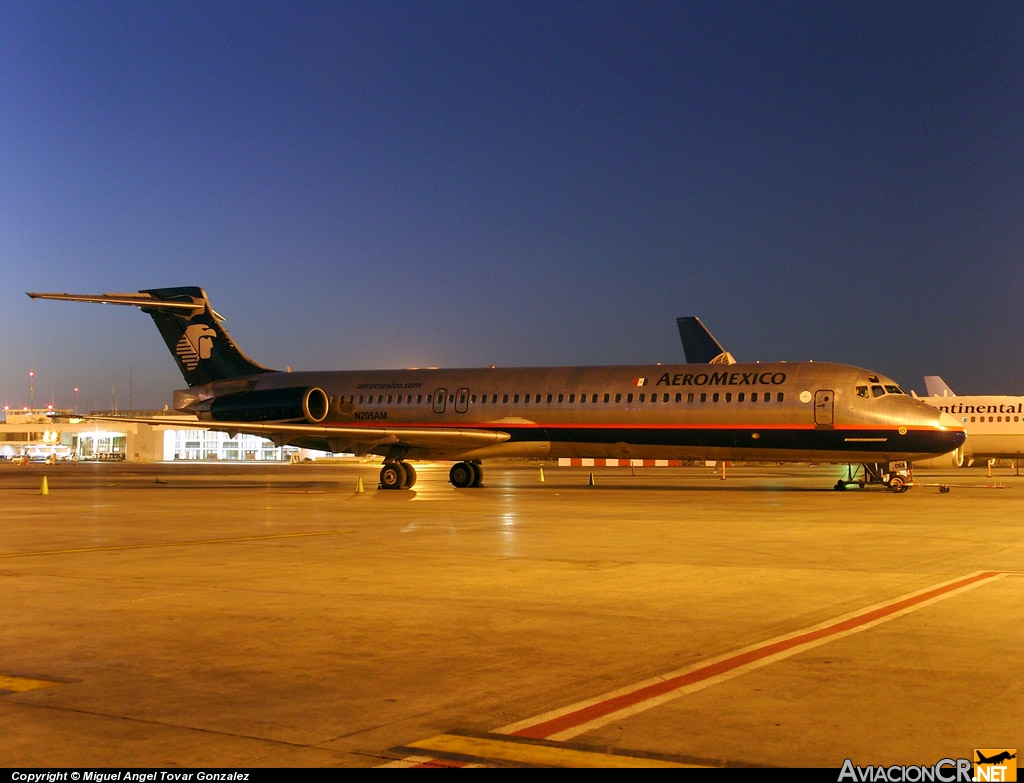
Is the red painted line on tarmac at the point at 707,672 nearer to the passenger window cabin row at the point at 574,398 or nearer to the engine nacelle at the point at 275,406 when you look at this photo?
the passenger window cabin row at the point at 574,398

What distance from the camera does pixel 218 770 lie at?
5137mm

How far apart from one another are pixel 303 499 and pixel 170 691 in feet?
68.6

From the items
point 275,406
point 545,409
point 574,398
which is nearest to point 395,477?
point 275,406

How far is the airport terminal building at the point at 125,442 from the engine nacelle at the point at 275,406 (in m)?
63.4

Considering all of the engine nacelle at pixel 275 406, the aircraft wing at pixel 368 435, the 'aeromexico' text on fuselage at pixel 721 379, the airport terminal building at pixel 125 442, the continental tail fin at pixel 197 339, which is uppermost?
the continental tail fin at pixel 197 339

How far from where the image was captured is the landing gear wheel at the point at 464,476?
33969mm

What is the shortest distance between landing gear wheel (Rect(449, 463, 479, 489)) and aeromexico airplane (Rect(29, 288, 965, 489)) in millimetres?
Result: 44

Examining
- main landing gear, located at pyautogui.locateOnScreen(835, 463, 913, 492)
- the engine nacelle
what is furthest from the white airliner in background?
the engine nacelle

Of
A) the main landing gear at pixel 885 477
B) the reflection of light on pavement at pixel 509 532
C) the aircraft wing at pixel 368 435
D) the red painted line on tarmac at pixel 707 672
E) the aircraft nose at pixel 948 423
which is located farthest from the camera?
the aircraft wing at pixel 368 435

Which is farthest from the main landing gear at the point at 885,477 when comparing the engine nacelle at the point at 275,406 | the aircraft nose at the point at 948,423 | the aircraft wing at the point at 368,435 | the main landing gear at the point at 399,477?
the engine nacelle at the point at 275,406

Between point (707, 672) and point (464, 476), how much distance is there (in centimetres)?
2705

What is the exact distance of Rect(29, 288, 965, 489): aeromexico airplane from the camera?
27.8 m

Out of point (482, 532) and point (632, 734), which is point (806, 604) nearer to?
point (632, 734)

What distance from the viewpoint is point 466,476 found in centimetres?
3403
